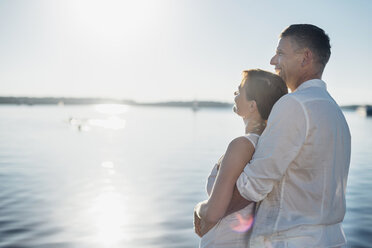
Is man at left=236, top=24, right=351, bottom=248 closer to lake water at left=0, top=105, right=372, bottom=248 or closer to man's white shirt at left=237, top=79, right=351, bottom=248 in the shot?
man's white shirt at left=237, top=79, right=351, bottom=248

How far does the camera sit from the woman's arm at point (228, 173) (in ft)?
7.00

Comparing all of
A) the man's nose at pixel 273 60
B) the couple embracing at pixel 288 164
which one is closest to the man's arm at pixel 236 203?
the couple embracing at pixel 288 164

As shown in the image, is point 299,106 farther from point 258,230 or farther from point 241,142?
point 258,230

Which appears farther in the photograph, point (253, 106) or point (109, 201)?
point (109, 201)

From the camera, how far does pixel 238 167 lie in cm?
213

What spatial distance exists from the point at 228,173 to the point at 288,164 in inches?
14.3

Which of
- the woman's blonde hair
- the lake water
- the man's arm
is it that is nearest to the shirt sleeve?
the man's arm

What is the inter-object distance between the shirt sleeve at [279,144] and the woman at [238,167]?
0.48ft

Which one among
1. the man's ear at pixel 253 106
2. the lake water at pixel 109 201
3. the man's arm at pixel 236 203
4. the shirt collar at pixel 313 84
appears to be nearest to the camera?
the shirt collar at pixel 313 84

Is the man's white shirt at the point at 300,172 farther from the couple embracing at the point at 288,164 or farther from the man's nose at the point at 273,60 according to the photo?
the man's nose at the point at 273,60

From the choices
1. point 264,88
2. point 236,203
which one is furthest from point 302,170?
point 264,88

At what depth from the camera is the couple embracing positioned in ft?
6.39

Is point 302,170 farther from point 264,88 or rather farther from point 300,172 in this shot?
point 264,88

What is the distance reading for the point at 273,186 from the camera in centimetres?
207
